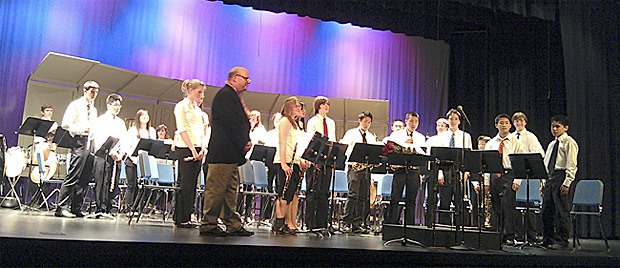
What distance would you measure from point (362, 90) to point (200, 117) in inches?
315

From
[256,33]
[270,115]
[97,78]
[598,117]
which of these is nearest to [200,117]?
[97,78]

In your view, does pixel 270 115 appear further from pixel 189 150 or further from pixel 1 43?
pixel 189 150

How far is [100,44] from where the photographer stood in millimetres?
11781

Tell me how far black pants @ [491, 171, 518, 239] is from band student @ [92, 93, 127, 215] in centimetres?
492

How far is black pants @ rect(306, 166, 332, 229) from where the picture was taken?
704 centimetres

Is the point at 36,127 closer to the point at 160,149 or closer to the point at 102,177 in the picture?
the point at 102,177

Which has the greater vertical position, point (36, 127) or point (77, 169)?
point (36, 127)

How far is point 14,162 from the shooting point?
30.2ft

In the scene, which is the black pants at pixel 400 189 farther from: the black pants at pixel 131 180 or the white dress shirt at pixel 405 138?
the black pants at pixel 131 180

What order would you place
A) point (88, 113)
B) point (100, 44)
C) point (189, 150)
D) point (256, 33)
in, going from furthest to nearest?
point (256, 33)
point (100, 44)
point (88, 113)
point (189, 150)

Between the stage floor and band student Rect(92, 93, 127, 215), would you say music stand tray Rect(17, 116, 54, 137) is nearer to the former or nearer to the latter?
band student Rect(92, 93, 127, 215)

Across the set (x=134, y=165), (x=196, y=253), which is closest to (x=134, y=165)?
(x=134, y=165)

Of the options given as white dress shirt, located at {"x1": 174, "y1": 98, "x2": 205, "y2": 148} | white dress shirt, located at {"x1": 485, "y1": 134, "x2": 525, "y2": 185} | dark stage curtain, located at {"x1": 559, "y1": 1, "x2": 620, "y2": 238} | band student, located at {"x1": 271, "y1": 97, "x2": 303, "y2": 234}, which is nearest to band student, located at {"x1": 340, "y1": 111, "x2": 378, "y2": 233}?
band student, located at {"x1": 271, "y1": 97, "x2": 303, "y2": 234}

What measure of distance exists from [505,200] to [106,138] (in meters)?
5.17
